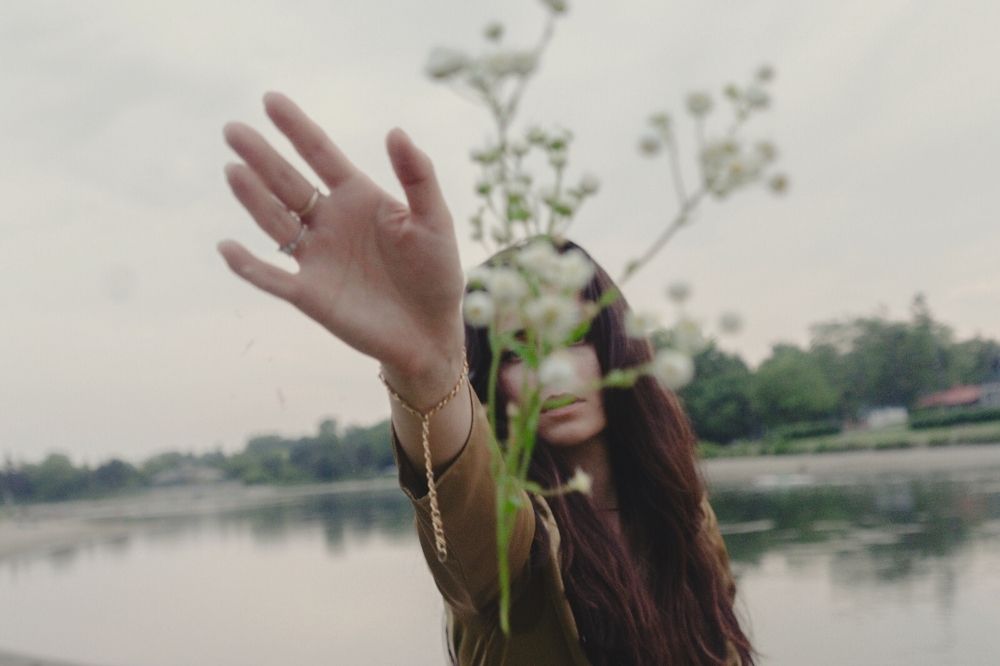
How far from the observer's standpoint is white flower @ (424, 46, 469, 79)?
2.24 feet

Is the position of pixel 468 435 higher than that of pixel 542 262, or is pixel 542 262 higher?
pixel 542 262

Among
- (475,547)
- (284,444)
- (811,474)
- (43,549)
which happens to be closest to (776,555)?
(475,547)

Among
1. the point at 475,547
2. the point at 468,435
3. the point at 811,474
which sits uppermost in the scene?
the point at 468,435

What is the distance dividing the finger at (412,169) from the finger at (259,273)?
0.46 ft

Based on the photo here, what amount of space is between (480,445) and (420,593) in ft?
55.7

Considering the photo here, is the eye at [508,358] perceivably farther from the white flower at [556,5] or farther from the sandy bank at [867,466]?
the sandy bank at [867,466]

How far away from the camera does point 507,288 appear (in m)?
0.65

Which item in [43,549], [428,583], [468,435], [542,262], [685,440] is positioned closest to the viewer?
[542,262]

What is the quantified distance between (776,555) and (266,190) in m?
17.4

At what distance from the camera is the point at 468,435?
1356 millimetres

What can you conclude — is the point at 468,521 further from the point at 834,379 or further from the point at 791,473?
the point at 834,379

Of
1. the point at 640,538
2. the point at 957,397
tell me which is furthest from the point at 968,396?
the point at 640,538

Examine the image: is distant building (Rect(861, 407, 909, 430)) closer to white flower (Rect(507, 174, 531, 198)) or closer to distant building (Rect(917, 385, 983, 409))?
distant building (Rect(917, 385, 983, 409))

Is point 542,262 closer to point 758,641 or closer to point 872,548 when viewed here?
point 758,641
